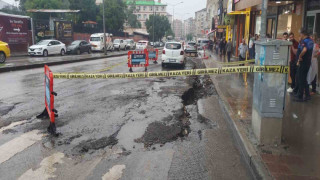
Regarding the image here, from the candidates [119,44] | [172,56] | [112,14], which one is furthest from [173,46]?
[112,14]

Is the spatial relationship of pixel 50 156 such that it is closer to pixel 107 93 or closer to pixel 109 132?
pixel 109 132

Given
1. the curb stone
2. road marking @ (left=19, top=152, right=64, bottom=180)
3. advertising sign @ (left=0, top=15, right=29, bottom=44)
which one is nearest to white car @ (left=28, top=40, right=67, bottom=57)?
advertising sign @ (left=0, top=15, right=29, bottom=44)

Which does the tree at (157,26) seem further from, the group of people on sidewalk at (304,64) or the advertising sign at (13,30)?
the group of people on sidewalk at (304,64)

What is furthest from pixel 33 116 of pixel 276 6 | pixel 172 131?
pixel 276 6

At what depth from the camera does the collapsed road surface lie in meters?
4.58

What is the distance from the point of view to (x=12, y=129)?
21.1 feet

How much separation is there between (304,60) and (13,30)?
29.1 meters

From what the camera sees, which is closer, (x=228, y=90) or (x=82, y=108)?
(x=82, y=108)

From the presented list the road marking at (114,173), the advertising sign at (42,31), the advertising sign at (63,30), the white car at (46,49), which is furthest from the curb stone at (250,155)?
the advertising sign at (63,30)

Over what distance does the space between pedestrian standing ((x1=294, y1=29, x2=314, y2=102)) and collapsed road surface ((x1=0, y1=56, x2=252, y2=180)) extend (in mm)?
2387

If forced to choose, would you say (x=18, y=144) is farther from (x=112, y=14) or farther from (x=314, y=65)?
(x=112, y=14)

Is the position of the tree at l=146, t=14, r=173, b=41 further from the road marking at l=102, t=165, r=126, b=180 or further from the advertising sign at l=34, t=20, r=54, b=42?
the road marking at l=102, t=165, r=126, b=180

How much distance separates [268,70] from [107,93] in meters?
6.57

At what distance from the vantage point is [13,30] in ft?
99.3
